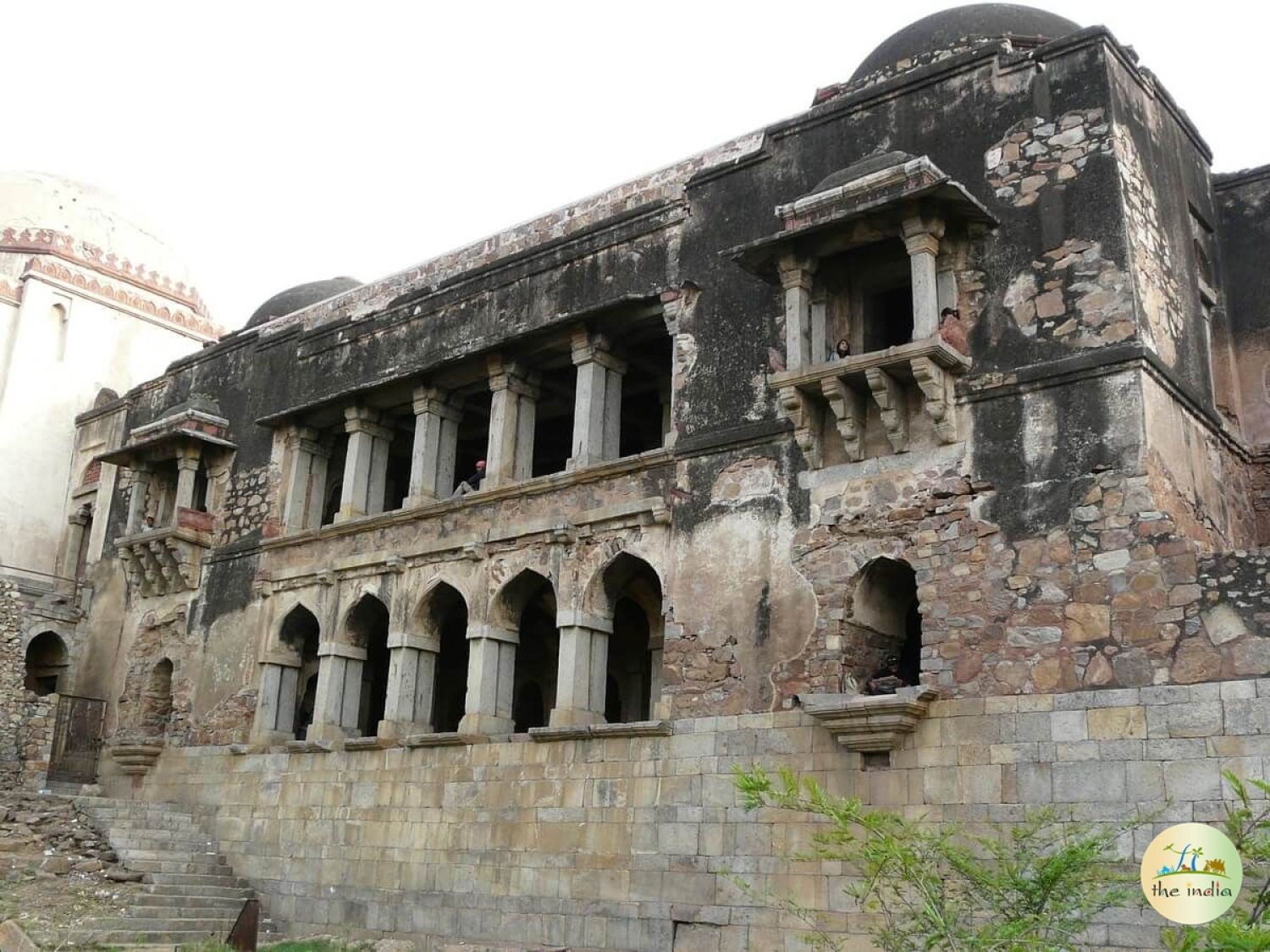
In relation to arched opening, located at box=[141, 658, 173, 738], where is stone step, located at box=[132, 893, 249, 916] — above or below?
below

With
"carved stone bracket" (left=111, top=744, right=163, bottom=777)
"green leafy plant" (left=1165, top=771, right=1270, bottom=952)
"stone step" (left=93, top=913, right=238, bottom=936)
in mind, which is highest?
"carved stone bracket" (left=111, top=744, right=163, bottom=777)

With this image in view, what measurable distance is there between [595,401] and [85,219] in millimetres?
15805

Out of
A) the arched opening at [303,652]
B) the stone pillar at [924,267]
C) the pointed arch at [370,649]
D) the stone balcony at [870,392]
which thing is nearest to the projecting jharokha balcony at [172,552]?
the arched opening at [303,652]

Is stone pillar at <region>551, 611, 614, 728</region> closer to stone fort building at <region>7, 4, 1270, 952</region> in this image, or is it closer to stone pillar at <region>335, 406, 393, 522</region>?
stone fort building at <region>7, 4, 1270, 952</region>

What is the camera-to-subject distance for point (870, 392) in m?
11.2

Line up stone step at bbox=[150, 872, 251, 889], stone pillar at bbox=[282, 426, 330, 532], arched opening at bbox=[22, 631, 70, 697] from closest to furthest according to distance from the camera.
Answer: stone step at bbox=[150, 872, 251, 889] → stone pillar at bbox=[282, 426, 330, 532] → arched opening at bbox=[22, 631, 70, 697]

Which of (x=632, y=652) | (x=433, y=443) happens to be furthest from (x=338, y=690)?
(x=632, y=652)

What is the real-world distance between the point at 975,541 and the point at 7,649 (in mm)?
13748

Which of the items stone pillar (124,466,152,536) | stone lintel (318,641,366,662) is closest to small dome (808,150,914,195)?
stone lintel (318,641,366,662)

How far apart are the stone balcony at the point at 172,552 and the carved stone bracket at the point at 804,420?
9.85m

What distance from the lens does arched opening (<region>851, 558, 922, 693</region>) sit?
11.0 m

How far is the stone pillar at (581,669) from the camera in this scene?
509 inches

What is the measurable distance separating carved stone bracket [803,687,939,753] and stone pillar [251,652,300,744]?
8.33m

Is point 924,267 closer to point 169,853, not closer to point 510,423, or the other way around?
point 510,423
